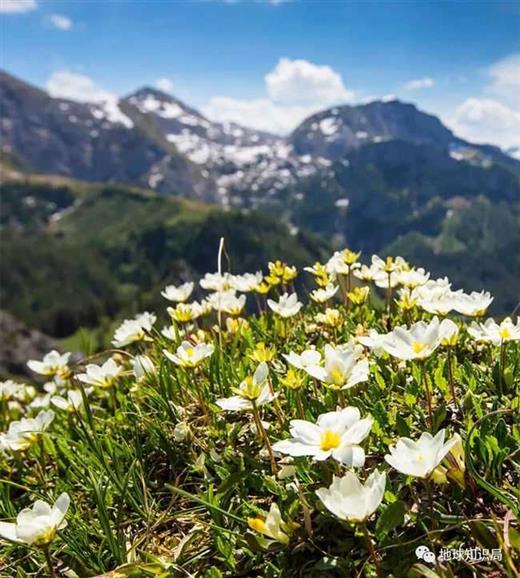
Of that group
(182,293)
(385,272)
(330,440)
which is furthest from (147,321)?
(330,440)

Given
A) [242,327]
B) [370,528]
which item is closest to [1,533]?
[370,528]

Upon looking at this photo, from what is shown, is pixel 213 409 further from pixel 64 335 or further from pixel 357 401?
pixel 64 335

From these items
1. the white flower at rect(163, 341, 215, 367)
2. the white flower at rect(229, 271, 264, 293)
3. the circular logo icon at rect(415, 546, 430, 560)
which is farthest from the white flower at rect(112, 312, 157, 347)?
the circular logo icon at rect(415, 546, 430, 560)

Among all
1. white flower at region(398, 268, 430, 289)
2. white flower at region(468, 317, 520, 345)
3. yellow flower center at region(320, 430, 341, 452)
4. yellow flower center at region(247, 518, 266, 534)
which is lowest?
yellow flower center at region(247, 518, 266, 534)

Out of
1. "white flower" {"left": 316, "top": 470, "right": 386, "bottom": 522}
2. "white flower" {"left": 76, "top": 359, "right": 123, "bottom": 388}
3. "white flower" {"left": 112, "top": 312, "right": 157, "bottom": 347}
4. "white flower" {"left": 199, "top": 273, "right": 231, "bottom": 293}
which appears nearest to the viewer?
"white flower" {"left": 316, "top": 470, "right": 386, "bottom": 522}

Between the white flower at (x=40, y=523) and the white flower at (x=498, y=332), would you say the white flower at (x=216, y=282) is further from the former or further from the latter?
the white flower at (x=40, y=523)

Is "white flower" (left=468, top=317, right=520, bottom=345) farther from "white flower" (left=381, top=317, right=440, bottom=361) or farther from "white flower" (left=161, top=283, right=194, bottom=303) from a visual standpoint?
"white flower" (left=161, top=283, right=194, bottom=303)
